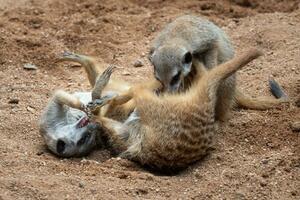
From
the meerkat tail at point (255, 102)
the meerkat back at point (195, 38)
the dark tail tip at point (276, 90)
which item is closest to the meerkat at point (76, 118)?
the meerkat back at point (195, 38)

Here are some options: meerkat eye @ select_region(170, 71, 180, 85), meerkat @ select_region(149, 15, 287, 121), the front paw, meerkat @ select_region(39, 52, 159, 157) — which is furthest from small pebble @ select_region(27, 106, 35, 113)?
meerkat eye @ select_region(170, 71, 180, 85)

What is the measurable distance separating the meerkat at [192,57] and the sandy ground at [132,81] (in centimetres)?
9

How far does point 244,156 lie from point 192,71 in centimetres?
74

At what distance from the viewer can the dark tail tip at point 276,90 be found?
4.79 meters

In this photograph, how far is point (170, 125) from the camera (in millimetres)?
4125

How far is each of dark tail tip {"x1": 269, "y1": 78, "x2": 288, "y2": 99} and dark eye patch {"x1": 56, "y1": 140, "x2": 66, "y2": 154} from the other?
1.45 meters

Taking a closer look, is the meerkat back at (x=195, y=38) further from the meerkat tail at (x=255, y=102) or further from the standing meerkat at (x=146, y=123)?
the meerkat tail at (x=255, y=102)

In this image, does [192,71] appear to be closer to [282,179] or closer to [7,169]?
[282,179]

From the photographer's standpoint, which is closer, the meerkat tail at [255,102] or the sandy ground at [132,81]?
the sandy ground at [132,81]

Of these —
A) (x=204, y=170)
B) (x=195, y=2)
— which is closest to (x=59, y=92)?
(x=204, y=170)

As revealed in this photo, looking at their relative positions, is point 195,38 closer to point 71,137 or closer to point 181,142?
point 181,142

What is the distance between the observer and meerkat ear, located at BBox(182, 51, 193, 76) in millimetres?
4465

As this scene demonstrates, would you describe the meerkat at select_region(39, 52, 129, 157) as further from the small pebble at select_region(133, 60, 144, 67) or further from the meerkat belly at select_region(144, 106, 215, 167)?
the small pebble at select_region(133, 60, 144, 67)

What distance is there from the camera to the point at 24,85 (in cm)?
516
